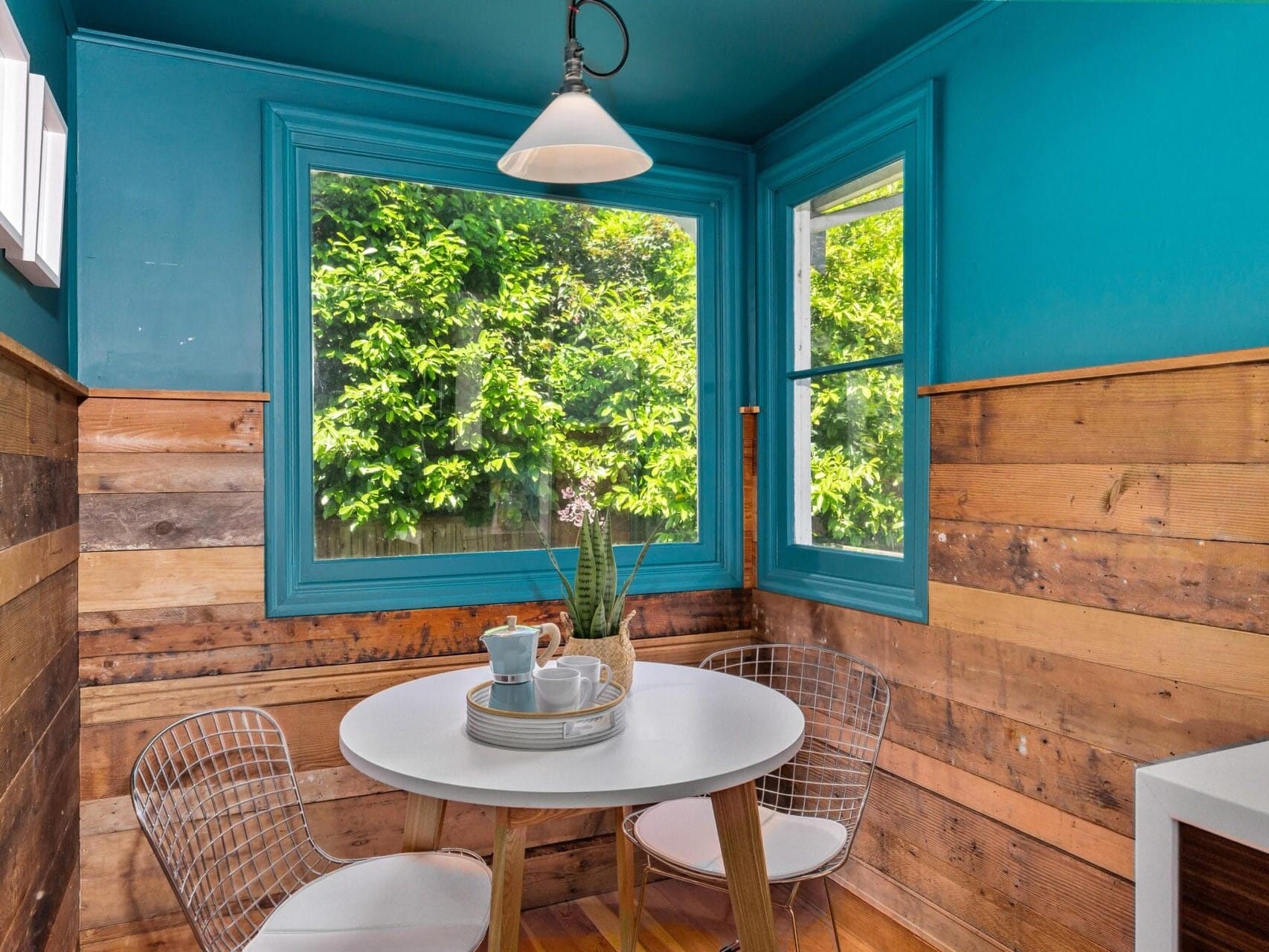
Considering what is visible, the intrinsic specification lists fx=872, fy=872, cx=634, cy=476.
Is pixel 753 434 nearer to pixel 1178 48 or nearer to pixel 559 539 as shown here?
pixel 559 539

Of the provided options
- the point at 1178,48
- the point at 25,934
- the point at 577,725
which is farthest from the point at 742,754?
the point at 1178,48

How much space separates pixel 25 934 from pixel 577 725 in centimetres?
106

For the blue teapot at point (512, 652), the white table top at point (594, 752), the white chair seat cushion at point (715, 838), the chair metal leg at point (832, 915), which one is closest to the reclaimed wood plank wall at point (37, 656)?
the white table top at point (594, 752)

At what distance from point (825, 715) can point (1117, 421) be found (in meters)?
1.31

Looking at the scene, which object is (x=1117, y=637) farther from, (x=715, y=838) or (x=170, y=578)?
(x=170, y=578)

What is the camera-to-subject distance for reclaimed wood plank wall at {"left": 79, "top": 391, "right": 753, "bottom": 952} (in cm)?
228

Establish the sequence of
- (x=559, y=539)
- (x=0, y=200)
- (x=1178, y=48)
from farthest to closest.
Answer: (x=559, y=539) < (x=1178, y=48) < (x=0, y=200)

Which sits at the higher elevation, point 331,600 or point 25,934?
point 331,600

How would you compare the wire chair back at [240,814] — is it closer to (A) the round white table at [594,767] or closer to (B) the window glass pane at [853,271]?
(A) the round white table at [594,767]

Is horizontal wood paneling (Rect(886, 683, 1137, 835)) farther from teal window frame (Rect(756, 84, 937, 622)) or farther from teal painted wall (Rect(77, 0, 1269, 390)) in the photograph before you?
teal painted wall (Rect(77, 0, 1269, 390))

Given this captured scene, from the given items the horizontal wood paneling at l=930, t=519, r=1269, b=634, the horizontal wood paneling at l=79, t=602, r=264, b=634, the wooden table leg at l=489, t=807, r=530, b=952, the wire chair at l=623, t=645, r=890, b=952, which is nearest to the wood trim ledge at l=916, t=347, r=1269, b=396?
the horizontal wood paneling at l=930, t=519, r=1269, b=634

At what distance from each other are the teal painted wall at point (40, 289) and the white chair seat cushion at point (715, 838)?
65.3 inches

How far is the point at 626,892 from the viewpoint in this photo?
2193 mm

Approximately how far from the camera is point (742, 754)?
158cm
